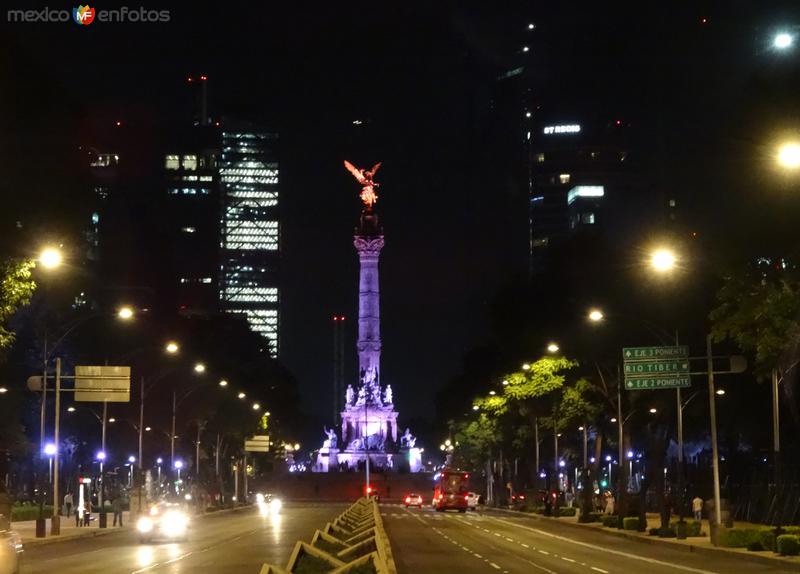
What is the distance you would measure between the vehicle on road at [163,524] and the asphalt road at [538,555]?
8787mm

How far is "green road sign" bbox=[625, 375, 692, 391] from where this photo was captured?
49.7 m

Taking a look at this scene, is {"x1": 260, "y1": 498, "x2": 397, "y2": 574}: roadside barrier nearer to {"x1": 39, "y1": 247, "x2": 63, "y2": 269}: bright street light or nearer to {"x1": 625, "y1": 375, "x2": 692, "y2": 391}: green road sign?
{"x1": 39, "y1": 247, "x2": 63, "y2": 269}: bright street light

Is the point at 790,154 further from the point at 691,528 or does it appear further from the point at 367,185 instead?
the point at 367,185

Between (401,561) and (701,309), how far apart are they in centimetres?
2750

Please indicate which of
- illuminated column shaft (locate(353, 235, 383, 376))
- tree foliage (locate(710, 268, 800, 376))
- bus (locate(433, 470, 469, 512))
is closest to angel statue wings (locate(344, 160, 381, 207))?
illuminated column shaft (locate(353, 235, 383, 376))

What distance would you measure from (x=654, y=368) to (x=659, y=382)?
582 millimetres

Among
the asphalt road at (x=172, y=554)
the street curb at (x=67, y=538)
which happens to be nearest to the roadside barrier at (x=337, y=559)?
the asphalt road at (x=172, y=554)

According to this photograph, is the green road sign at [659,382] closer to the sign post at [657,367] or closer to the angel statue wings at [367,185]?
the sign post at [657,367]

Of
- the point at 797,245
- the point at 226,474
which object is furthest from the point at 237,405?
the point at 797,245

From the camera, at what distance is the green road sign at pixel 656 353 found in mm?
49438

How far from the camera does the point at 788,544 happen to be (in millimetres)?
39062

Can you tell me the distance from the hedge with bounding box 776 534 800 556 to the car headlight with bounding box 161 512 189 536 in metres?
24.7

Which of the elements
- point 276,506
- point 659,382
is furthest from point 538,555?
point 276,506

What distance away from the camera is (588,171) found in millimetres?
198625
